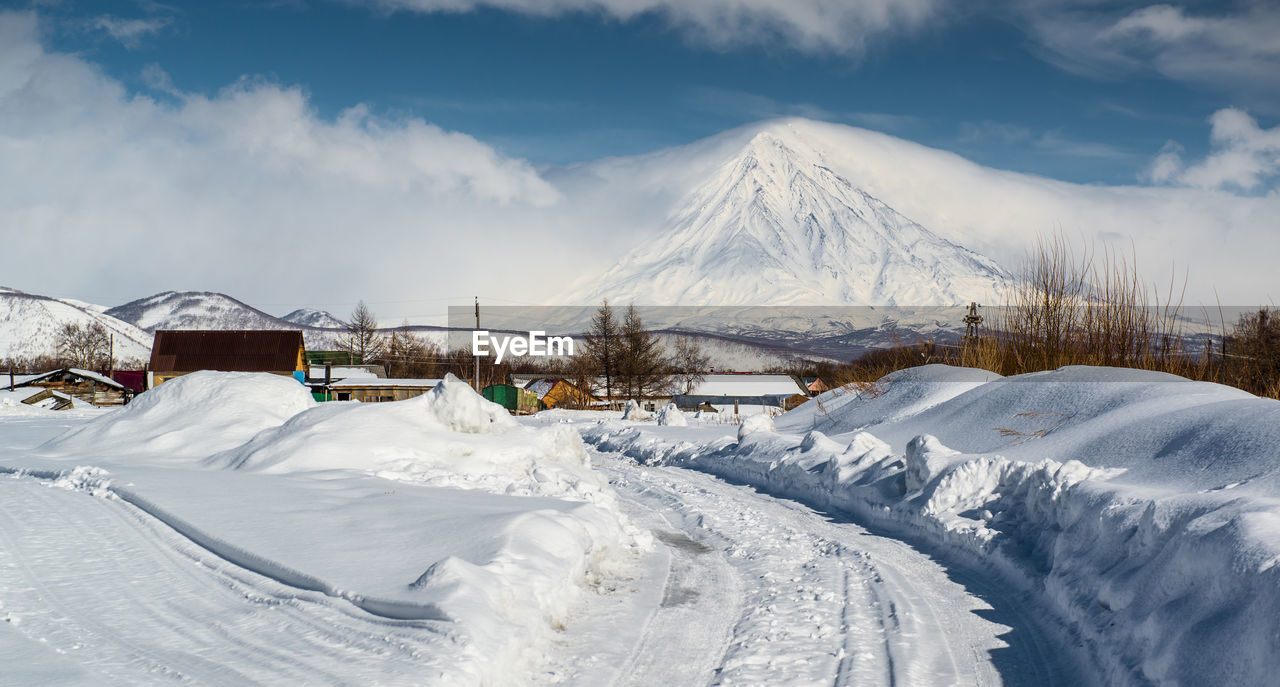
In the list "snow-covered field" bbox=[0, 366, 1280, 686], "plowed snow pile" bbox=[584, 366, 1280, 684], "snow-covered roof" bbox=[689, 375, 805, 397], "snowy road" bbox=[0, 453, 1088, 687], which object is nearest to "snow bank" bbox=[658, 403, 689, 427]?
"plowed snow pile" bbox=[584, 366, 1280, 684]

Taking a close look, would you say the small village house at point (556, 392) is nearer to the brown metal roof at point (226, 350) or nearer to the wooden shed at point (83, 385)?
the brown metal roof at point (226, 350)

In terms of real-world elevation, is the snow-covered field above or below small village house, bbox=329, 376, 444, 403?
above

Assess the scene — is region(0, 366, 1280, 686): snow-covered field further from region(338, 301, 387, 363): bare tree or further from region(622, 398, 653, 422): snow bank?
region(338, 301, 387, 363): bare tree

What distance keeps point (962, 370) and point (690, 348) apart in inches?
3062

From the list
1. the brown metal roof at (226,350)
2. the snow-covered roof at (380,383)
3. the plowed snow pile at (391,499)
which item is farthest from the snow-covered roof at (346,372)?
the plowed snow pile at (391,499)

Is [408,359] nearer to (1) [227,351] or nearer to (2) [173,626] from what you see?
(1) [227,351]

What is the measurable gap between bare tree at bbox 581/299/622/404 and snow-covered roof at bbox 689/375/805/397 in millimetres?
26572

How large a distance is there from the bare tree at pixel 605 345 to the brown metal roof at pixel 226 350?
20.0 m

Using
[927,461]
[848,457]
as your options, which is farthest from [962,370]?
[927,461]

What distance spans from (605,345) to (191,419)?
45694 mm

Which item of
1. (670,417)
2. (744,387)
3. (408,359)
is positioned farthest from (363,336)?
(670,417)

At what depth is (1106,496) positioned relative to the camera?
21.3ft

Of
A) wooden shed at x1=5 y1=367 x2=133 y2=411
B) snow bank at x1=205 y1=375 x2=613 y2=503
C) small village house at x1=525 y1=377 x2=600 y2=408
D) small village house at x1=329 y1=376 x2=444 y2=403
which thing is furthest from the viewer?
small village house at x1=525 y1=377 x2=600 y2=408

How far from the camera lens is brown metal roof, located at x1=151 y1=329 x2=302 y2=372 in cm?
6012
